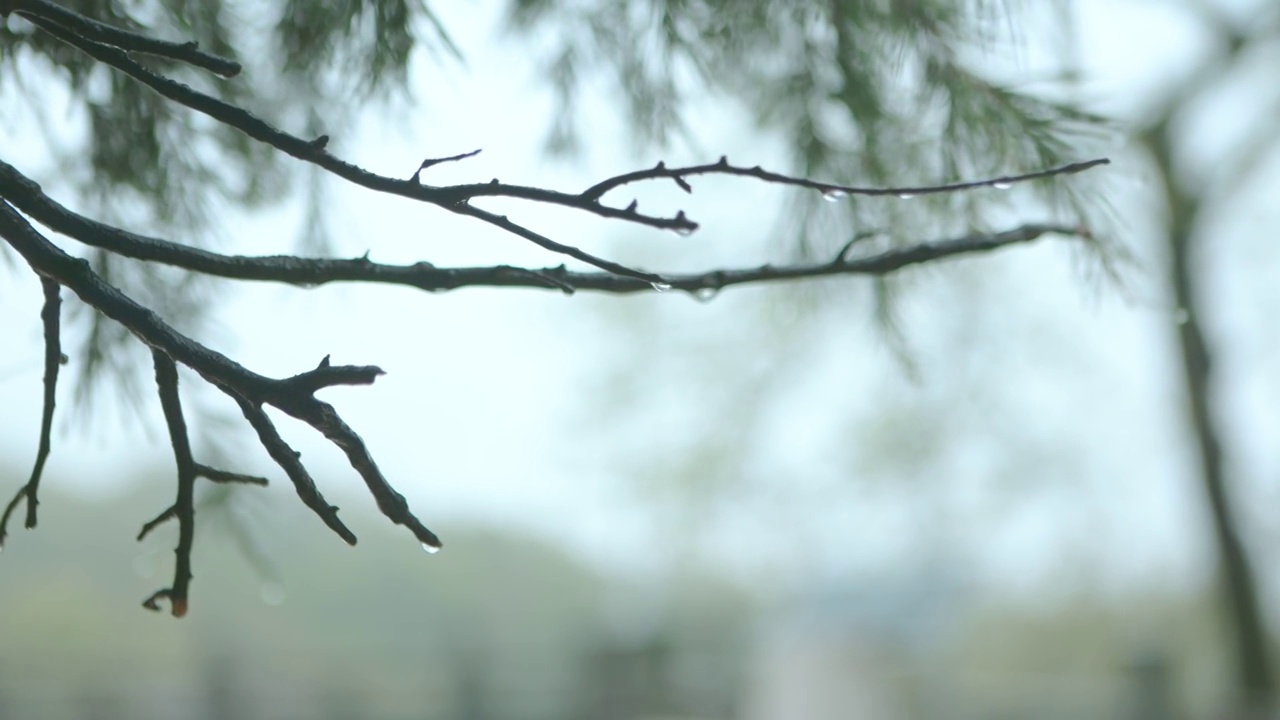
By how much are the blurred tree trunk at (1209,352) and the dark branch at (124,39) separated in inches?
138

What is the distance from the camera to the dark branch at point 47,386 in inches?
19.7

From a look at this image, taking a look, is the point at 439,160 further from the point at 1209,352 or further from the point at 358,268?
the point at 1209,352

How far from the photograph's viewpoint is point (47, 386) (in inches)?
19.7

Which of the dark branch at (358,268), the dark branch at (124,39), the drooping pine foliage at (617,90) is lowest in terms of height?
the dark branch at (358,268)

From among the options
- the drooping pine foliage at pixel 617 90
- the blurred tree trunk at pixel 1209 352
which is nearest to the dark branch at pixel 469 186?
the drooping pine foliage at pixel 617 90

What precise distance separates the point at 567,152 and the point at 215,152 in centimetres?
26

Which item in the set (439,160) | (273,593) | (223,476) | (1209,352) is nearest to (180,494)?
(223,476)

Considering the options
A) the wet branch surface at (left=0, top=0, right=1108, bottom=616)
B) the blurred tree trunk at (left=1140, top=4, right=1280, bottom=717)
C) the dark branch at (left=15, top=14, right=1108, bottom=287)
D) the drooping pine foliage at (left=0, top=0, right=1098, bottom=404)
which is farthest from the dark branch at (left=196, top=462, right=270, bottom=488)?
the blurred tree trunk at (left=1140, top=4, right=1280, bottom=717)

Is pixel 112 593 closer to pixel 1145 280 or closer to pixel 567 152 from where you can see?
pixel 567 152

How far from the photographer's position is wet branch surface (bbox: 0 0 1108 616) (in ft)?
1.46

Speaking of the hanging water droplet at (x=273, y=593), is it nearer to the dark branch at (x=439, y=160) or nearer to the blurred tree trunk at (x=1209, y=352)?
the dark branch at (x=439, y=160)

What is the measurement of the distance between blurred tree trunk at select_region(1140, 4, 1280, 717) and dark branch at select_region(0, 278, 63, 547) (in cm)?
349

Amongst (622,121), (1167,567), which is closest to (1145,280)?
(622,121)

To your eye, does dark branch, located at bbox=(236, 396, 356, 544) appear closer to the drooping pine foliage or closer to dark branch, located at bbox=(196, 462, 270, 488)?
dark branch, located at bbox=(196, 462, 270, 488)
